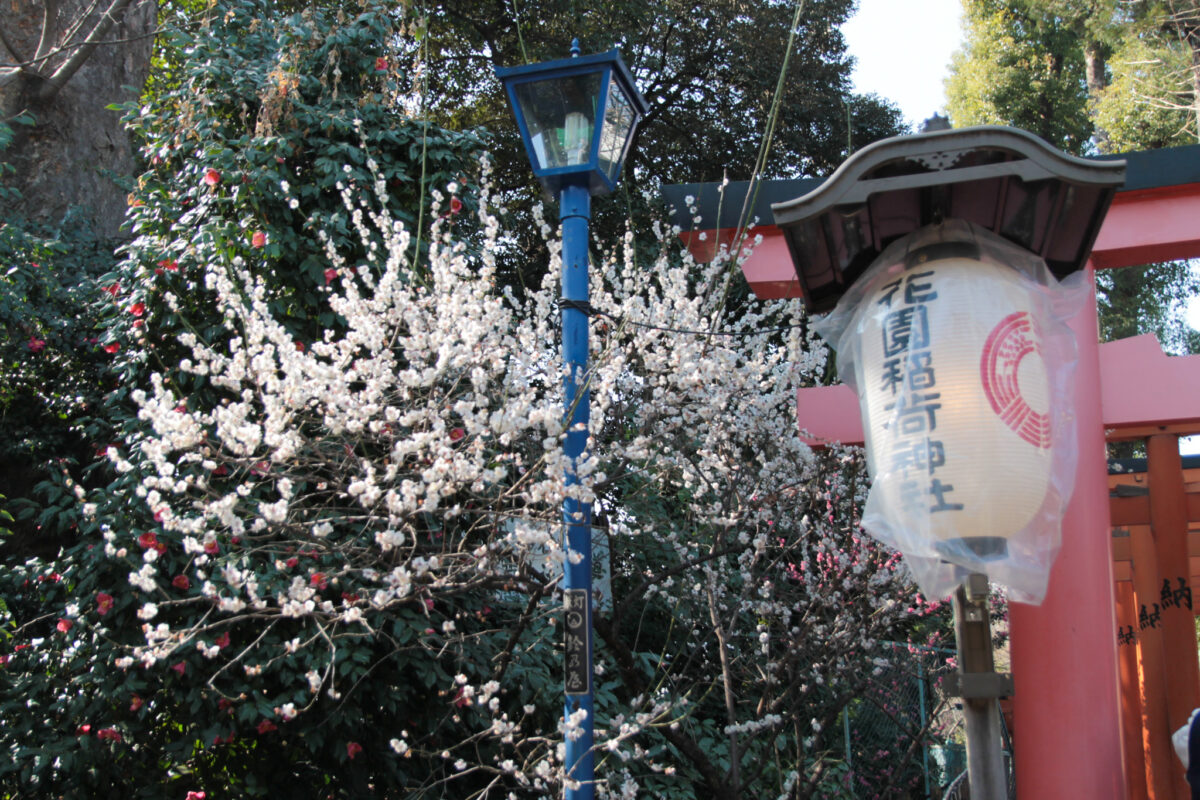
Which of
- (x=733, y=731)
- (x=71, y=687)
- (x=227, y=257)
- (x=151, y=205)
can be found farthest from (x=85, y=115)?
(x=733, y=731)

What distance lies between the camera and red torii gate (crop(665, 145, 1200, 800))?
3.98 m

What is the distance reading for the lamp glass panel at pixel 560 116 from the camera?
418 centimetres

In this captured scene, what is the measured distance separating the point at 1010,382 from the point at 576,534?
1766 millimetres

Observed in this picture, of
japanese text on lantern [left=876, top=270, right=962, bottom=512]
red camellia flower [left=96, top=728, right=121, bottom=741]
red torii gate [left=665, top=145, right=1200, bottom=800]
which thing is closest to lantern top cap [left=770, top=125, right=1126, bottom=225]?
japanese text on lantern [left=876, top=270, right=962, bottom=512]

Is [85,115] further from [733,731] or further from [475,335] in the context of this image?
[733,731]

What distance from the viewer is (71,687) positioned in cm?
541

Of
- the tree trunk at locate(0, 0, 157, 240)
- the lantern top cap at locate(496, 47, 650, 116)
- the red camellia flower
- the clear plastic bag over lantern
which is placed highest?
the tree trunk at locate(0, 0, 157, 240)

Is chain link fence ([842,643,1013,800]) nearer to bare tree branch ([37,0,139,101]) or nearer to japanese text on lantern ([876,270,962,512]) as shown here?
japanese text on lantern ([876,270,962,512])

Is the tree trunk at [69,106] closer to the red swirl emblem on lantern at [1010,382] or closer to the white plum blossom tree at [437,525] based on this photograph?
the white plum blossom tree at [437,525]

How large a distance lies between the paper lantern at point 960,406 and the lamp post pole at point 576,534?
1270mm

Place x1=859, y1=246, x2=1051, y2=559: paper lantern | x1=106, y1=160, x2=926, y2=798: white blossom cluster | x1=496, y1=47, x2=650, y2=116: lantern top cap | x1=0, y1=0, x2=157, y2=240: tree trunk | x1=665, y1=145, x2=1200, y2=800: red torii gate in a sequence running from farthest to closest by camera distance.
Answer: x1=0, y1=0, x2=157, y2=240: tree trunk
x1=496, y1=47, x2=650, y2=116: lantern top cap
x1=665, y1=145, x2=1200, y2=800: red torii gate
x1=106, y1=160, x2=926, y2=798: white blossom cluster
x1=859, y1=246, x2=1051, y2=559: paper lantern

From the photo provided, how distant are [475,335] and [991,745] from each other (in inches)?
98.7

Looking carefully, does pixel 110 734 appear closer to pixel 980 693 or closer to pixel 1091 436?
pixel 980 693

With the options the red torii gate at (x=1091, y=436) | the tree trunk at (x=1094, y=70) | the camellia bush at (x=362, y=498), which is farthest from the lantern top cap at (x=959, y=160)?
the tree trunk at (x=1094, y=70)
